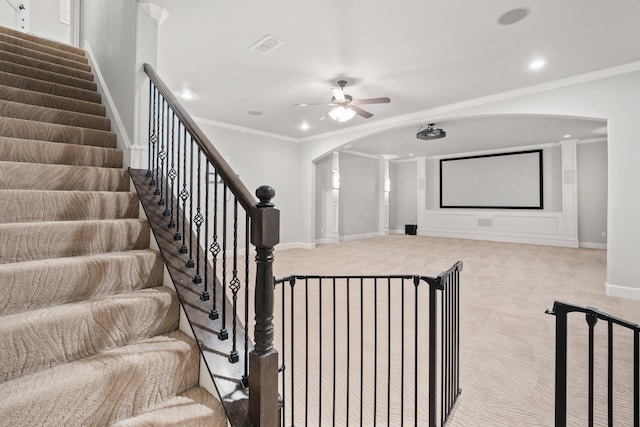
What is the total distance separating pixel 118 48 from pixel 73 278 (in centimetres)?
249

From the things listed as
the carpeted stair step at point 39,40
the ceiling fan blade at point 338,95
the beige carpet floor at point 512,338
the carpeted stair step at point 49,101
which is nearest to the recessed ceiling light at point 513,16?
the ceiling fan blade at point 338,95

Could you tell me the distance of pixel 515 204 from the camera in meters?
9.47

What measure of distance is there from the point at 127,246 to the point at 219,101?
159 inches

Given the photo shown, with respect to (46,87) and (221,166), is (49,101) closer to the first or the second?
(46,87)

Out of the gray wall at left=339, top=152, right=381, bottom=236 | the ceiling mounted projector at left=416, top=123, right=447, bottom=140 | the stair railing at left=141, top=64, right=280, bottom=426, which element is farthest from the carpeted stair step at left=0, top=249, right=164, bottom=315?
the gray wall at left=339, top=152, right=381, bottom=236

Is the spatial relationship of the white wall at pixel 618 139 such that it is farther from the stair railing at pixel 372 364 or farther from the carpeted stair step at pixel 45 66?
the carpeted stair step at pixel 45 66

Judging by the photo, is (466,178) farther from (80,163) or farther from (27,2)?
(27,2)

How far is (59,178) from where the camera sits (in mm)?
2031

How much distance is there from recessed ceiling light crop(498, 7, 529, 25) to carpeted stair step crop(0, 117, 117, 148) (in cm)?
380

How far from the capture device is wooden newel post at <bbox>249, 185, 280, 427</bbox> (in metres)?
1.26

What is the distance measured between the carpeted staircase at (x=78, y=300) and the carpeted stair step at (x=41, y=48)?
1.42 metres

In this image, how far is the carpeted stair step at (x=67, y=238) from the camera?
1.55 m

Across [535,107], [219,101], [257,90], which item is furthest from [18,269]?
[535,107]

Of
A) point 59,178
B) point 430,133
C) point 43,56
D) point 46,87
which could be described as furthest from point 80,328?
point 430,133
